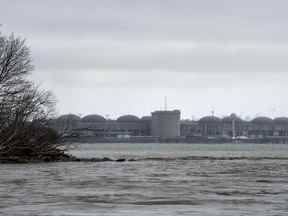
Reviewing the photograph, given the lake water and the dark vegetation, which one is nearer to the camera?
the lake water

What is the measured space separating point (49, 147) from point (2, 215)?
2386 inches

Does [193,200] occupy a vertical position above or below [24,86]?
below

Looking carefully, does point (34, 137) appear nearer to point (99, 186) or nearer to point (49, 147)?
point (49, 147)

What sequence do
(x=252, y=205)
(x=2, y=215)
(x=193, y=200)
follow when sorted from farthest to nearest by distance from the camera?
(x=193, y=200) → (x=252, y=205) → (x=2, y=215)

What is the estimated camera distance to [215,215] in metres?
28.6

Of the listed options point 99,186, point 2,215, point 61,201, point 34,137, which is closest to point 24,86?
point 34,137

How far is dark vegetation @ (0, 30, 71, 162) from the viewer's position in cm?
8181

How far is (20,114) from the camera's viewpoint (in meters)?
82.4

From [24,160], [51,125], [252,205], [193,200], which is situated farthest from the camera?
[51,125]

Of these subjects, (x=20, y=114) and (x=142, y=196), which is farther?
(x=20, y=114)

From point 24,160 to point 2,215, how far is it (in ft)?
183

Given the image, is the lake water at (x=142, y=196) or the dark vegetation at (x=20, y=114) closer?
the lake water at (x=142, y=196)

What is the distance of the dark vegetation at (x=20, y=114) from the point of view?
8181cm

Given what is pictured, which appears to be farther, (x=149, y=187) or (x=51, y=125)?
(x=51, y=125)
